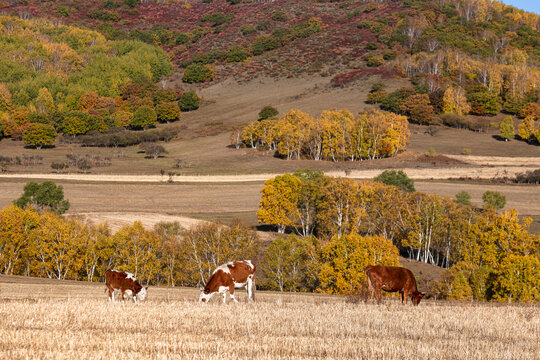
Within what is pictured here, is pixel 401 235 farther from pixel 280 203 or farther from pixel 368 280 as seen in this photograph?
pixel 368 280

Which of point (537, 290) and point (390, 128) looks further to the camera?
point (390, 128)

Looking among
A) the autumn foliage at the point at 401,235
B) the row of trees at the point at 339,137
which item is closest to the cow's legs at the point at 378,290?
the autumn foliage at the point at 401,235

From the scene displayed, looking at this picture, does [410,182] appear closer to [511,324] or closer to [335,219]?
[335,219]

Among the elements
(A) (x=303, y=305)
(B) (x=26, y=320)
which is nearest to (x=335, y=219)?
(A) (x=303, y=305)

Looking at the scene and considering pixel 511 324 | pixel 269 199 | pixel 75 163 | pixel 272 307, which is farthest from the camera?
pixel 75 163

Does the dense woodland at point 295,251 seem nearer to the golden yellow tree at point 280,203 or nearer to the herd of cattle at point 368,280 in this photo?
the golden yellow tree at point 280,203

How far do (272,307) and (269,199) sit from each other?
7939 cm

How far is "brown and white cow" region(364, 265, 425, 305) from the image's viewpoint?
27484 mm

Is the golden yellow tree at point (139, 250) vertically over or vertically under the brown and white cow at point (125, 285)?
under

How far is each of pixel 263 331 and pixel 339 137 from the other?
15055 cm

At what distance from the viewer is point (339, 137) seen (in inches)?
6570

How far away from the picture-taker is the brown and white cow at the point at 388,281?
27484mm

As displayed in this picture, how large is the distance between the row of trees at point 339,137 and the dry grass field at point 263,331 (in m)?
139

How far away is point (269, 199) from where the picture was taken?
344ft
